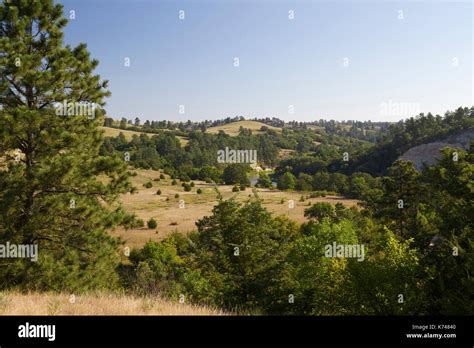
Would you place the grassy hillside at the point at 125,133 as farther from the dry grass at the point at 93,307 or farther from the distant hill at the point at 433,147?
the dry grass at the point at 93,307

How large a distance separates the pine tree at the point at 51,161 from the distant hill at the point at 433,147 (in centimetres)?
8546

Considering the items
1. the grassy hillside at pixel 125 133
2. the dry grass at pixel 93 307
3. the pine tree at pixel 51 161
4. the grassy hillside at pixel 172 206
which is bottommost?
the grassy hillside at pixel 172 206

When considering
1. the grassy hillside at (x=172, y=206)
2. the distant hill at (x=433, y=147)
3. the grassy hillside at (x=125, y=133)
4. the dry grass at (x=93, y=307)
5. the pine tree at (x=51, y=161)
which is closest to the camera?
the dry grass at (x=93, y=307)

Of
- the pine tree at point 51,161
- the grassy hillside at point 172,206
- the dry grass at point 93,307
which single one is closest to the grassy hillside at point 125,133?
the grassy hillside at point 172,206

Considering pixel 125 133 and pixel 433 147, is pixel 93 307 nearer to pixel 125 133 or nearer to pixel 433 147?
pixel 433 147

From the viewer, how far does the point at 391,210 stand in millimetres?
34875

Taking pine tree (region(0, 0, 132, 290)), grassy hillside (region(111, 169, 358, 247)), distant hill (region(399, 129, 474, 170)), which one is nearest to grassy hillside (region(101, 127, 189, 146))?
grassy hillside (region(111, 169, 358, 247))

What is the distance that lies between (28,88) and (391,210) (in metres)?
32.4

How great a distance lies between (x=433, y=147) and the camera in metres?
89.2

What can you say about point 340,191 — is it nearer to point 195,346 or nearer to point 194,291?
point 194,291

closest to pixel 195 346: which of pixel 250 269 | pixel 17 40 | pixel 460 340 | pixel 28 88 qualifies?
pixel 460 340

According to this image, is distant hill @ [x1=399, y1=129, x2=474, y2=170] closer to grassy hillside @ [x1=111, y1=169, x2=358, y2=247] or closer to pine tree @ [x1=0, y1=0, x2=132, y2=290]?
grassy hillside @ [x1=111, y1=169, x2=358, y2=247]

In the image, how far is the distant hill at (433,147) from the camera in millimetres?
84919

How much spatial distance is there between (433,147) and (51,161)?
95.3 metres
